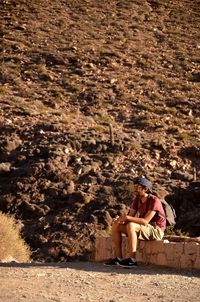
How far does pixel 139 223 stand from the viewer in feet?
34.0

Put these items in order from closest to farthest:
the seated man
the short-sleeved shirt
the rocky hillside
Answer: the seated man
the short-sleeved shirt
the rocky hillside

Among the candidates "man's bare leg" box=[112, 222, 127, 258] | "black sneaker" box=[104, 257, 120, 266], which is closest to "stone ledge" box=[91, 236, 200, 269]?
"man's bare leg" box=[112, 222, 127, 258]

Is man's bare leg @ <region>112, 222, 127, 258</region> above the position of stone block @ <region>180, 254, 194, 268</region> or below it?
above

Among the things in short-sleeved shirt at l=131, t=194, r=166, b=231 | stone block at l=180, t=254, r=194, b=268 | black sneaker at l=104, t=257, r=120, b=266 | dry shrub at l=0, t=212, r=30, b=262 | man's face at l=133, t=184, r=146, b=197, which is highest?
man's face at l=133, t=184, r=146, b=197

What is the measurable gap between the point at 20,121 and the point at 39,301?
53.3ft

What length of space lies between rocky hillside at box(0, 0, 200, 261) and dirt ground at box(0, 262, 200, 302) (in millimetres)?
7124

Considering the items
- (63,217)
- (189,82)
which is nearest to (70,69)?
(189,82)

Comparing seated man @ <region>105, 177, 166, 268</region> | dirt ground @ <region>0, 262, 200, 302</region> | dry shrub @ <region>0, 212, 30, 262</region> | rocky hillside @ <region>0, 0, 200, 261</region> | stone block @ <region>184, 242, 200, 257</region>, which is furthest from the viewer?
rocky hillside @ <region>0, 0, 200, 261</region>

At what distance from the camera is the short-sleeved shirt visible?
1052 centimetres

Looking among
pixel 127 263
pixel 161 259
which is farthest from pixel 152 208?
pixel 127 263

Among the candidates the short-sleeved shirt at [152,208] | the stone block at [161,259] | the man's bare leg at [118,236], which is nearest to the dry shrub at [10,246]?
the man's bare leg at [118,236]

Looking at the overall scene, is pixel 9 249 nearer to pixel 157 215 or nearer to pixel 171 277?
pixel 157 215

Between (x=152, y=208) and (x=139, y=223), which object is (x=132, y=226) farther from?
(x=152, y=208)

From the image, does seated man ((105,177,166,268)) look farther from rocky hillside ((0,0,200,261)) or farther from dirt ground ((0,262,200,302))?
rocky hillside ((0,0,200,261))
